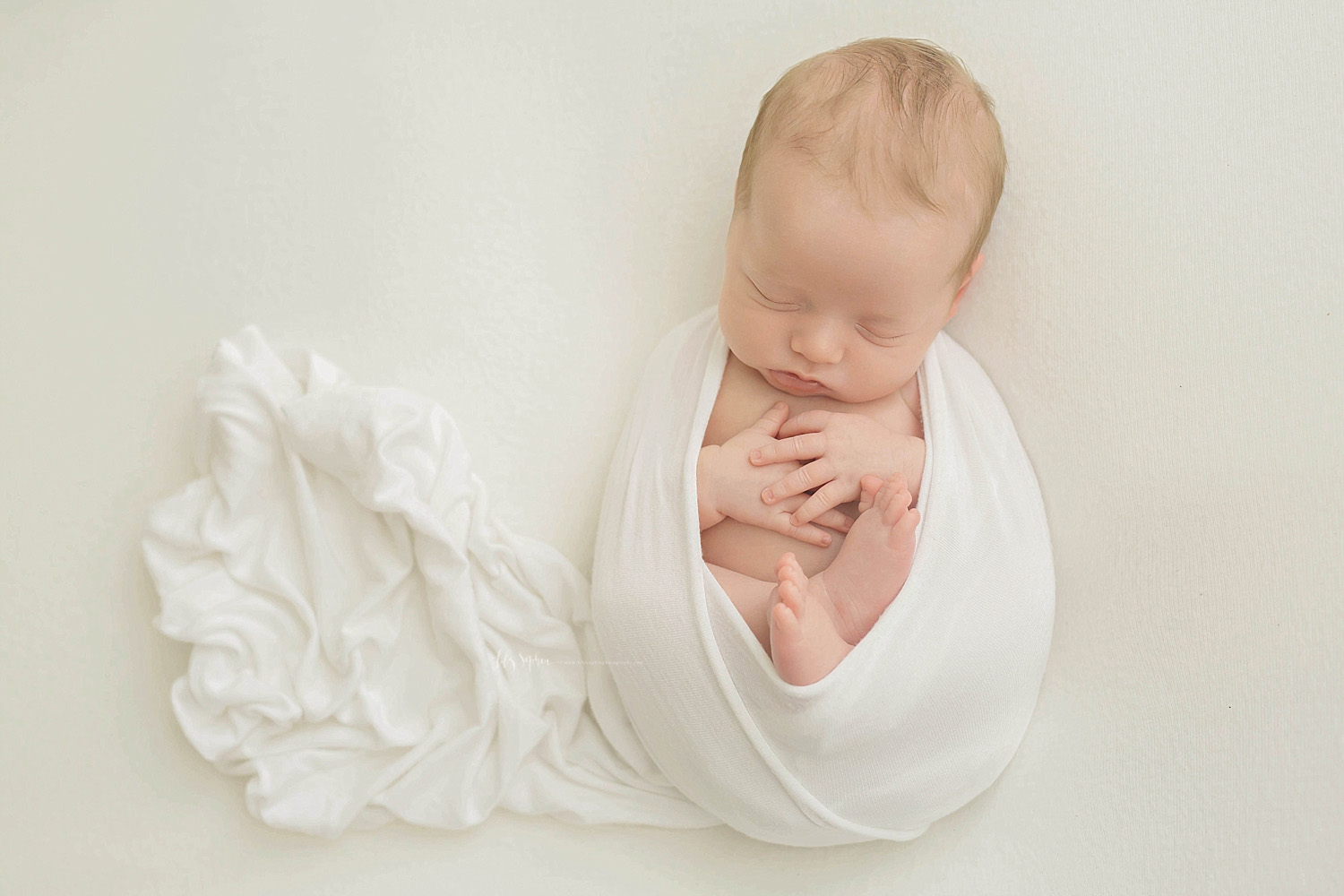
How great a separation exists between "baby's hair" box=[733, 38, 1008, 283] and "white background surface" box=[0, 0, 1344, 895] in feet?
0.66

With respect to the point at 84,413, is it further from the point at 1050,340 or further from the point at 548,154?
the point at 1050,340

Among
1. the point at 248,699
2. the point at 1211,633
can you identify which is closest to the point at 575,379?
the point at 248,699

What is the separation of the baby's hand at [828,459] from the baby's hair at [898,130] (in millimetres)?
225

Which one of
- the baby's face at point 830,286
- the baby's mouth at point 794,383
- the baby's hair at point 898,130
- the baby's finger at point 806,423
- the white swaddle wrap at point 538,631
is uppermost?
the baby's hair at point 898,130

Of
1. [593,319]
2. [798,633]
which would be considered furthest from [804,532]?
[593,319]

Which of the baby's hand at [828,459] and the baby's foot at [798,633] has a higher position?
the baby's hand at [828,459]

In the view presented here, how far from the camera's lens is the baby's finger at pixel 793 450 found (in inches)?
46.3

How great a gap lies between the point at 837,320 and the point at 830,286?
0.16 ft

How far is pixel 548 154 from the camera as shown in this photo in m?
1.36

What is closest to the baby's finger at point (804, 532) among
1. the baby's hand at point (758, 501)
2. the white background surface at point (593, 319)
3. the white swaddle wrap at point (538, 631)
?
the baby's hand at point (758, 501)

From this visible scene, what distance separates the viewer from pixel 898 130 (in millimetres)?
1060

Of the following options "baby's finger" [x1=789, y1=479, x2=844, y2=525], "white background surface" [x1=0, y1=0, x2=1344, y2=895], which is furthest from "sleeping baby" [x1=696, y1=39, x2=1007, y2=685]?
"white background surface" [x1=0, y1=0, x2=1344, y2=895]

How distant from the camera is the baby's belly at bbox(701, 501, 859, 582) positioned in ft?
3.90

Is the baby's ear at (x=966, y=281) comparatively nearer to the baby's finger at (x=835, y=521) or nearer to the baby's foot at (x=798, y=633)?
the baby's finger at (x=835, y=521)
